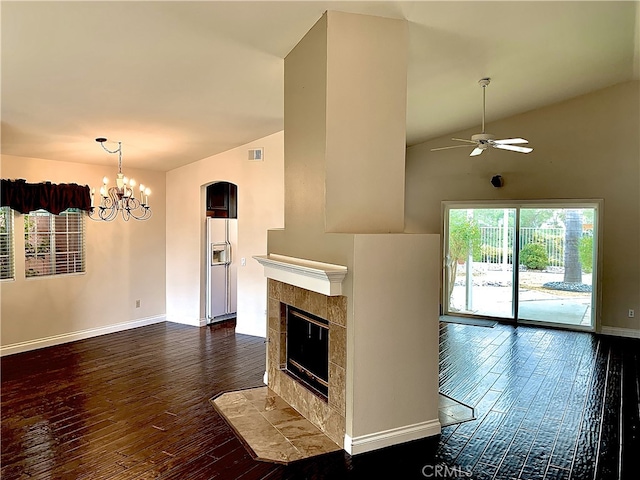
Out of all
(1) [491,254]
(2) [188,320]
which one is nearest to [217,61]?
(2) [188,320]

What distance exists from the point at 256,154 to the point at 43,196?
2.72 meters

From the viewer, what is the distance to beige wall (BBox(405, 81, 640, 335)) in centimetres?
600

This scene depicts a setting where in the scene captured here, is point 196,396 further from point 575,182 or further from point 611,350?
point 575,182

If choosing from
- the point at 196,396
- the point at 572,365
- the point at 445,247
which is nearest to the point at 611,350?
the point at 572,365

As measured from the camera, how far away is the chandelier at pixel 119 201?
476cm

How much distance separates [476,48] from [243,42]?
2076 millimetres

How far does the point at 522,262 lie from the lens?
6.93 meters

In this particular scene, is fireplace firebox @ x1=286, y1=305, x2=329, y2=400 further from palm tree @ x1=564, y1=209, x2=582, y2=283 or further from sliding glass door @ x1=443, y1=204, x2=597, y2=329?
palm tree @ x1=564, y1=209, x2=582, y2=283

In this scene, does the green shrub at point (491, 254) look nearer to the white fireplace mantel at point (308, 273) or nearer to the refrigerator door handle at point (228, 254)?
the refrigerator door handle at point (228, 254)

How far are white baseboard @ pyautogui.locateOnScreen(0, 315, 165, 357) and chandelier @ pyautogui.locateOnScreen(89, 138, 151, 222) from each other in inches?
62.8

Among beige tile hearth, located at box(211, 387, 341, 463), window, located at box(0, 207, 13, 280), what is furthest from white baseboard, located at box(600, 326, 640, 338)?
window, located at box(0, 207, 13, 280)

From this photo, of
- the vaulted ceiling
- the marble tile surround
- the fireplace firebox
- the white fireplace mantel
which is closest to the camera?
the vaulted ceiling

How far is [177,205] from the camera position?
6984mm

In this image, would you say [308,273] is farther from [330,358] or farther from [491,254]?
[491,254]
